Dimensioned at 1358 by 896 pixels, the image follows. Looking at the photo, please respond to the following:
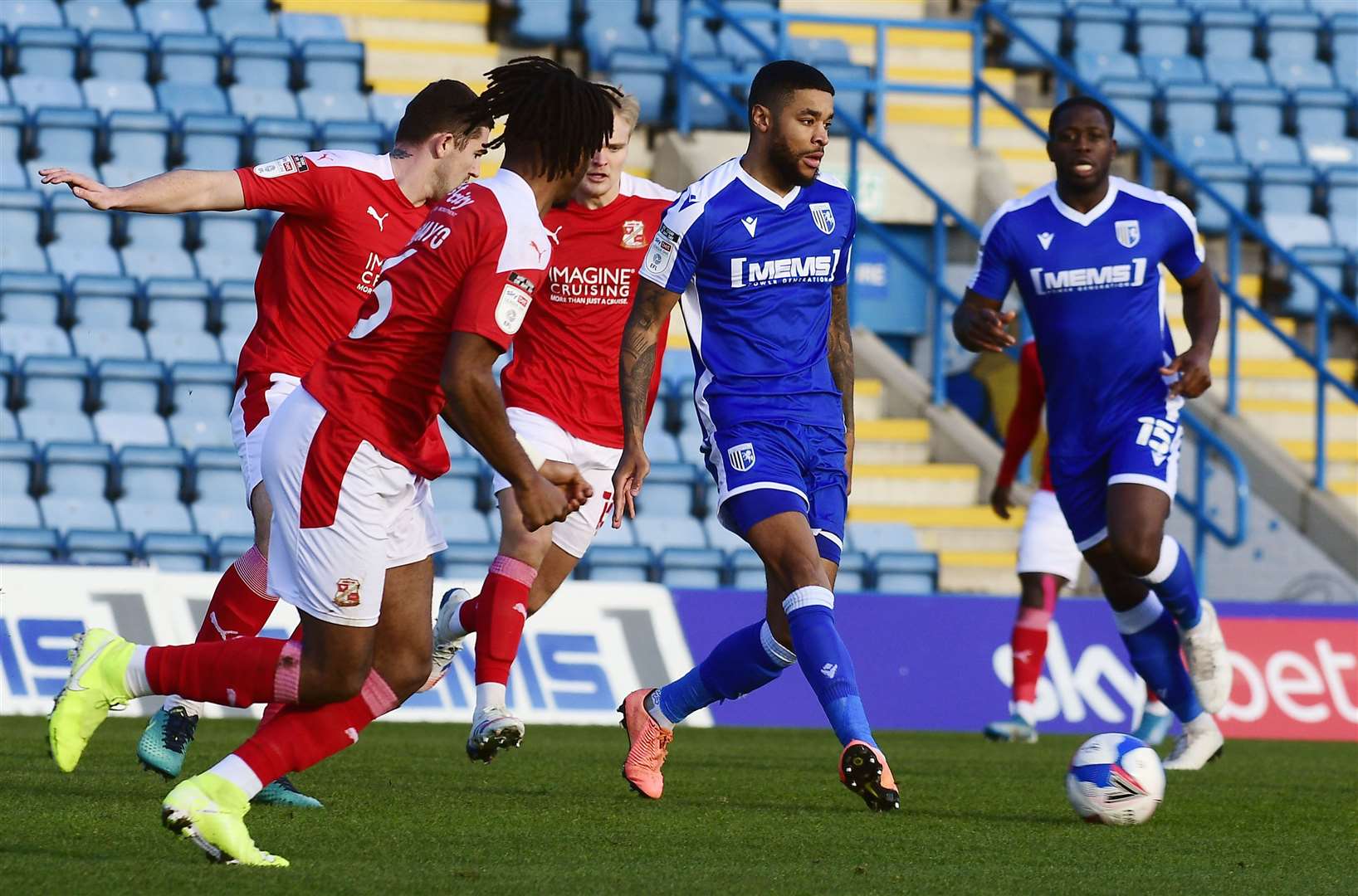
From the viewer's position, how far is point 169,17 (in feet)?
50.6

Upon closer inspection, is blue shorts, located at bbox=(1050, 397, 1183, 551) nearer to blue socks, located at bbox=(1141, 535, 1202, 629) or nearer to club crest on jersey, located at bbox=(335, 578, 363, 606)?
blue socks, located at bbox=(1141, 535, 1202, 629)

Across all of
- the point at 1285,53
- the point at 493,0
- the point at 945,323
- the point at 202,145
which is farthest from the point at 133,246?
the point at 1285,53

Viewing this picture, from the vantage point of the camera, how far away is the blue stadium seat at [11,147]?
1401 centimetres

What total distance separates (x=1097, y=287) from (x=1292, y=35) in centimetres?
1197

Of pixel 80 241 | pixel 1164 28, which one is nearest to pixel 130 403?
pixel 80 241

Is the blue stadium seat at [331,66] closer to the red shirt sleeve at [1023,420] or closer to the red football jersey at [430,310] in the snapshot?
the red shirt sleeve at [1023,420]

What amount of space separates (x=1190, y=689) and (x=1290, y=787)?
583 mm

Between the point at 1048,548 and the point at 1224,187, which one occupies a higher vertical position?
the point at 1224,187

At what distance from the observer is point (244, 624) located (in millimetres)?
6621

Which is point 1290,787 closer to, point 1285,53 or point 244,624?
point 244,624

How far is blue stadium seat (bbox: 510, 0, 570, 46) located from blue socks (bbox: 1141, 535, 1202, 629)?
9.47 m

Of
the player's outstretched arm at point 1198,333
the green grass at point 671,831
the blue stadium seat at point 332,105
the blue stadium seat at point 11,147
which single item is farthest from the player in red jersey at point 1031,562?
the blue stadium seat at point 11,147

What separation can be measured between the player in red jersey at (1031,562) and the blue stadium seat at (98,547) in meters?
4.91

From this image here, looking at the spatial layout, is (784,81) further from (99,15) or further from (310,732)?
(99,15)
